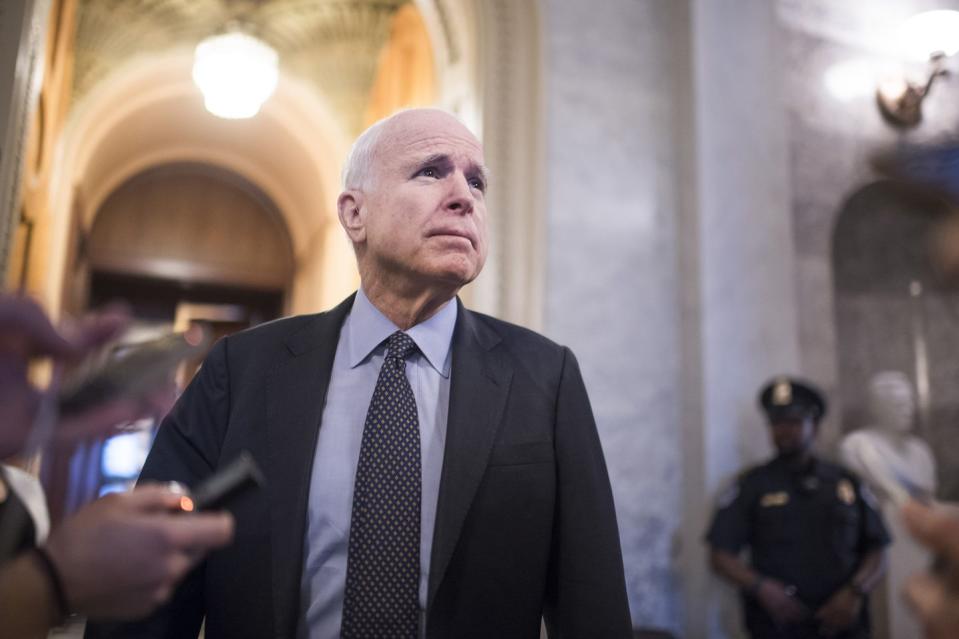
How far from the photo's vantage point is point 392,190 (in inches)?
80.1

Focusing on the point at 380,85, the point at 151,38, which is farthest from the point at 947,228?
the point at 151,38

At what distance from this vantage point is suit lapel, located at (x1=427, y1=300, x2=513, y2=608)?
1660mm

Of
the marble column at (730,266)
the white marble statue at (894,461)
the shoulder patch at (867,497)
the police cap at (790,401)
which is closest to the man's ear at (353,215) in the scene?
the marble column at (730,266)

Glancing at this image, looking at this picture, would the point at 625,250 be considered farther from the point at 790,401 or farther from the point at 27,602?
the point at 27,602

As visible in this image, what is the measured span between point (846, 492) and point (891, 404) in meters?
1.05

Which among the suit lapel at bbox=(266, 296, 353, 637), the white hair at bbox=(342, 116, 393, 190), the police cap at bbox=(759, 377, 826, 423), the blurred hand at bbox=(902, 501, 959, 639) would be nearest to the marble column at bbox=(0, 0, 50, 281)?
the white hair at bbox=(342, 116, 393, 190)

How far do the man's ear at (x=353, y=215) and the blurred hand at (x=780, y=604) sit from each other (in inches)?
119

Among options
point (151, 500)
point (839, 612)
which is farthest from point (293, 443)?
point (839, 612)

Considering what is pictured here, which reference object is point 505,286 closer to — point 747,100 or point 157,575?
point 747,100

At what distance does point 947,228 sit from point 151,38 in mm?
8758

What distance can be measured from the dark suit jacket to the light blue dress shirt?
5 cm

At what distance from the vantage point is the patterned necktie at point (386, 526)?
1.62 meters

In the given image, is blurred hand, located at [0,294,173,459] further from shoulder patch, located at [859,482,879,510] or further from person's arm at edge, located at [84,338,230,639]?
shoulder patch, located at [859,482,879,510]

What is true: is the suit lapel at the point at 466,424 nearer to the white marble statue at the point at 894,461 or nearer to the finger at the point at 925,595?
the finger at the point at 925,595
